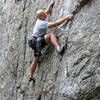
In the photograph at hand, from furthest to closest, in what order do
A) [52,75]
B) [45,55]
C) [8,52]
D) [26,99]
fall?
[8,52], [26,99], [45,55], [52,75]

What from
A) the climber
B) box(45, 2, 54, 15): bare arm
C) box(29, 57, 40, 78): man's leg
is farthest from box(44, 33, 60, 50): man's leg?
box(45, 2, 54, 15): bare arm

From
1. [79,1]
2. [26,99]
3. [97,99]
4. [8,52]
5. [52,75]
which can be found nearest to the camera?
[97,99]

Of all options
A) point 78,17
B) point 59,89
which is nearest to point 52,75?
point 59,89

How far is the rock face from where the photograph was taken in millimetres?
8164

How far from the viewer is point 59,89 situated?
890 centimetres

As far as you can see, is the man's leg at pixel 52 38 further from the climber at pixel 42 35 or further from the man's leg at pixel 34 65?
the man's leg at pixel 34 65

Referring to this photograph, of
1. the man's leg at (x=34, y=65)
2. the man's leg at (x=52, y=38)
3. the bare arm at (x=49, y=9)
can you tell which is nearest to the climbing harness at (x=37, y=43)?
the man's leg at (x=52, y=38)

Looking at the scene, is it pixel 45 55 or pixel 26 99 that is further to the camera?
pixel 26 99

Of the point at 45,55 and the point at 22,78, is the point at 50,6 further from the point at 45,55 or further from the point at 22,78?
the point at 22,78

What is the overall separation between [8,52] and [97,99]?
6.23 metres

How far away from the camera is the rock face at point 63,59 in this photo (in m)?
8.16

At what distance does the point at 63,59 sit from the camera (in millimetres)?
9023

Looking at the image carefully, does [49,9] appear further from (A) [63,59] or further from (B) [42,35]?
(A) [63,59]

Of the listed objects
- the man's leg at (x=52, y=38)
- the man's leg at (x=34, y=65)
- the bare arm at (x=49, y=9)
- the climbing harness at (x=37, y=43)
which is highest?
the bare arm at (x=49, y=9)
